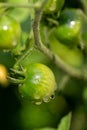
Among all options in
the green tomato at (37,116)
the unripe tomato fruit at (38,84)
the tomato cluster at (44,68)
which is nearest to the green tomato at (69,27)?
the tomato cluster at (44,68)

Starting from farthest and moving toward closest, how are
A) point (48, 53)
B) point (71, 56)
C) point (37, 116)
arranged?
1. point (71, 56)
2. point (37, 116)
3. point (48, 53)

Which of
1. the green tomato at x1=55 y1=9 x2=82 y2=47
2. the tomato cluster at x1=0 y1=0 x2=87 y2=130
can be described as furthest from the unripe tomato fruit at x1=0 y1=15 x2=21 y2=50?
the green tomato at x1=55 y1=9 x2=82 y2=47

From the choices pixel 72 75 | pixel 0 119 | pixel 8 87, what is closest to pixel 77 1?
pixel 72 75

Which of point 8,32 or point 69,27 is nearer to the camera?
point 8,32

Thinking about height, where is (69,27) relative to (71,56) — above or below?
above

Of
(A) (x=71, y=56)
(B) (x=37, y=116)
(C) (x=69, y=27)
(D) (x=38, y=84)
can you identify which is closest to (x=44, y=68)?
(D) (x=38, y=84)

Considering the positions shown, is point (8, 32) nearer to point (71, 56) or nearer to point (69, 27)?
point (69, 27)

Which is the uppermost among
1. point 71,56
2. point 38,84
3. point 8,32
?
point 8,32

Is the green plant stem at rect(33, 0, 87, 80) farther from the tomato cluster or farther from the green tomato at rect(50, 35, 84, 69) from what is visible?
the green tomato at rect(50, 35, 84, 69)
